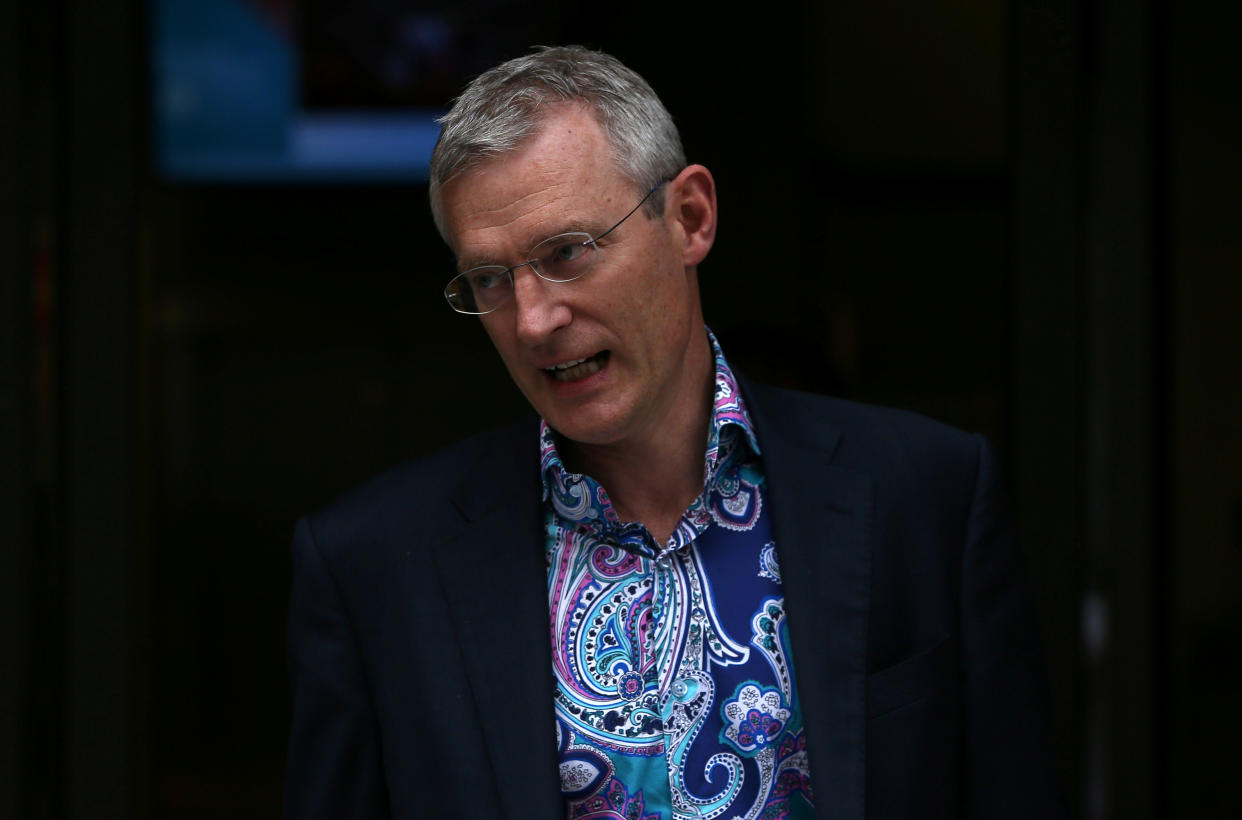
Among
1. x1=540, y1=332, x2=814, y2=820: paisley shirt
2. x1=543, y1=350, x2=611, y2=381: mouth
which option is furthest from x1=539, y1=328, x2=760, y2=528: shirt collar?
x1=543, y1=350, x2=611, y2=381: mouth

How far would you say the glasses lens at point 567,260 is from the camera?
158 centimetres

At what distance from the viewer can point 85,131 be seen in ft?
8.00

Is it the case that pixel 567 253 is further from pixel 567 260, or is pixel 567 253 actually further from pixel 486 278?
pixel 486 278

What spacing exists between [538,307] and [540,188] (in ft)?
0.48

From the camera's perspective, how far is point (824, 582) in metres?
1.65

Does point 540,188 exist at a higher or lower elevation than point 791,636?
higher

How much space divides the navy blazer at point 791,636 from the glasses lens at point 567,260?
1.00ft

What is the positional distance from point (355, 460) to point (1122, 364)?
2.72m

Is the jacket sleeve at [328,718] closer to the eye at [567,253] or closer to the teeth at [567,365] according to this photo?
the teeth at [567,365]

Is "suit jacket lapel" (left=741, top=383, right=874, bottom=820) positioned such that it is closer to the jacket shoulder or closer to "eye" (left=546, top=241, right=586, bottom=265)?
the jacket shoulder

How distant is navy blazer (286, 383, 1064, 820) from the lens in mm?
1602

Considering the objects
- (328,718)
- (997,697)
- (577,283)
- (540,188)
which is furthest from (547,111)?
(997,697)

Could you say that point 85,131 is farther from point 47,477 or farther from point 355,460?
point 355,460

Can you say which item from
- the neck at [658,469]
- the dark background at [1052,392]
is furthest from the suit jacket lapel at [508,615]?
the dark background at [1052,392]
